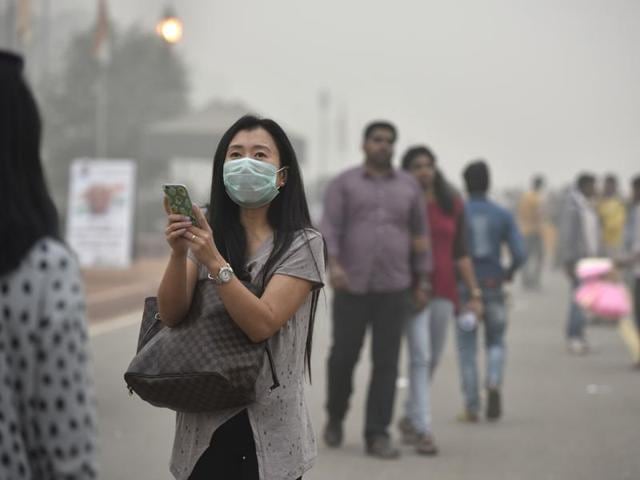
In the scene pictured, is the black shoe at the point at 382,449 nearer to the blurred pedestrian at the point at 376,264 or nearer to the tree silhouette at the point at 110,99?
the blurred pedestrian at the point at 376,264

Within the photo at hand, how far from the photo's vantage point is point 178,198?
3.55m

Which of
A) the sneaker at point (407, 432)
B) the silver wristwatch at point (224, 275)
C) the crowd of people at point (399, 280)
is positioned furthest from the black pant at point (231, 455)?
the sneaker at point (407, 432)

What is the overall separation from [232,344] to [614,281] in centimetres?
955

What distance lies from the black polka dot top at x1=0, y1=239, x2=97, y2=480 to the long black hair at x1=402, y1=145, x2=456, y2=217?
569 centimetres

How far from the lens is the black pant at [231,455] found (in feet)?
12.6

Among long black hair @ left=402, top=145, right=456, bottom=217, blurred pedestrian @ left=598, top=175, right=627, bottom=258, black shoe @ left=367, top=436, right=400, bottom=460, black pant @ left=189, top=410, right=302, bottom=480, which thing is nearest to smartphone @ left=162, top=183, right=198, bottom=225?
black pant @ left=189, top=410, right=302, bottom=480

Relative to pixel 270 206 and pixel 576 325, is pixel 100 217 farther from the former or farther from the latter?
pixel 270 206

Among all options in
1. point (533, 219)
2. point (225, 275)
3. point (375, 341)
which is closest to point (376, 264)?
point (375, 341)

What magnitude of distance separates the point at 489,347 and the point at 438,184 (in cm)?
143

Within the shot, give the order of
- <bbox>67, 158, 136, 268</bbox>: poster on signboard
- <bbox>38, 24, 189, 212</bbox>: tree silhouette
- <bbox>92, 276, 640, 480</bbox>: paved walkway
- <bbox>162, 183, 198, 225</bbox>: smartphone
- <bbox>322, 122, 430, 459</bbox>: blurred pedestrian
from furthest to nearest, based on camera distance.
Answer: <bbox>38, 24, 189, 212</bbox>: tree silhouette → <bbox>67, 158, 136, 268</bbox>: poster on signboard → <bbox>322, 122, 430, 459</bbox>: blurred pedestrian → <bbox>92, 276, 640, 480</bbox>: paved walkway → <bbox>162, 183, 198, 225</bbox>: smartphone

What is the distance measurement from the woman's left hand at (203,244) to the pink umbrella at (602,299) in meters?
9.32

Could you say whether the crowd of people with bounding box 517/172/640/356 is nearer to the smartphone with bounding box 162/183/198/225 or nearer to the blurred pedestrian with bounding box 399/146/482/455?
the blurred pedestrian with bounding box 399/146/482/455

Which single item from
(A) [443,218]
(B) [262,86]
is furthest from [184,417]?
(B) [262,86]

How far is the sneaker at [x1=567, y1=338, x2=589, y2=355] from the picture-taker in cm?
1373
